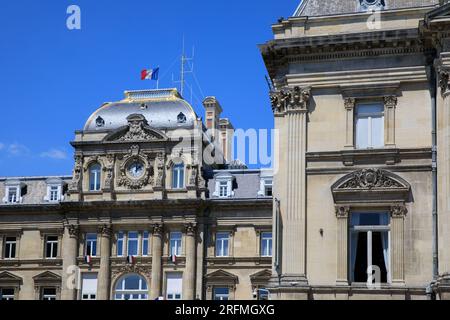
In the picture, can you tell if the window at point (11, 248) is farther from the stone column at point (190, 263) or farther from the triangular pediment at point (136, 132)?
the stone column at point (190, 263)

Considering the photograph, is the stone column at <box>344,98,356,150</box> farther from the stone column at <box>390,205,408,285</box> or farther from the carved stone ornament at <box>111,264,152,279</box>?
the carved stone ornament at <box>111,264,152,279</box>

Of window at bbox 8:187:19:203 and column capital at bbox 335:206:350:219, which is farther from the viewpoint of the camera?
window at bbox 8:187:19:203

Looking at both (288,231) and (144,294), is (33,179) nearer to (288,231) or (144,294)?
(144,294)

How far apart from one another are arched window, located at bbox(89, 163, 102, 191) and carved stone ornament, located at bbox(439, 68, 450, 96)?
129ft

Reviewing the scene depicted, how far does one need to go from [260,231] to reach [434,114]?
3164 centimetres

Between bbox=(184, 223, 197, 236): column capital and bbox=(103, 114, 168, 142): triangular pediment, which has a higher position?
bbox=(103, 114, 168, 142): triangular pediment

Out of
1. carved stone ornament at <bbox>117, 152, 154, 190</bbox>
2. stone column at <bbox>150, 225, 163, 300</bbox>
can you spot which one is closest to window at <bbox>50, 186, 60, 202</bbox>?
carved stone ornament at <bbox>117, 152, 154, 190</bbox>

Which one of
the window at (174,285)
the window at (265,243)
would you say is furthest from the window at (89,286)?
the window at (265,243)

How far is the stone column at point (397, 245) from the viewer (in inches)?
1256

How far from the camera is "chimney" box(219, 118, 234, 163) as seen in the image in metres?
76.0

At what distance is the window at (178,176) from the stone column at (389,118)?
33594 mm

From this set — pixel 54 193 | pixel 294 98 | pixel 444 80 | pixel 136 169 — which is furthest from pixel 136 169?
pixel 444 80

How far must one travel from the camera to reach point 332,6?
35844 mm
